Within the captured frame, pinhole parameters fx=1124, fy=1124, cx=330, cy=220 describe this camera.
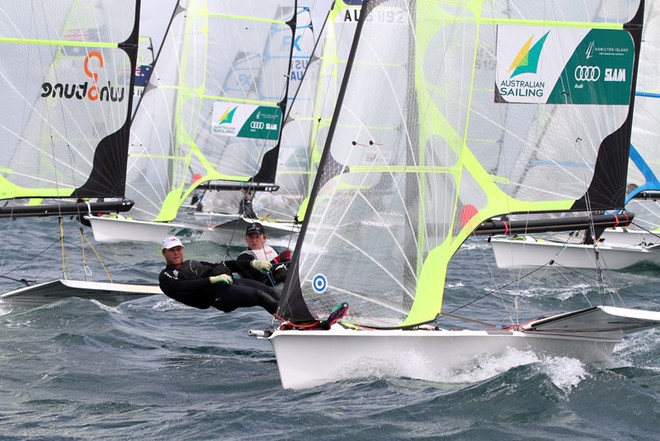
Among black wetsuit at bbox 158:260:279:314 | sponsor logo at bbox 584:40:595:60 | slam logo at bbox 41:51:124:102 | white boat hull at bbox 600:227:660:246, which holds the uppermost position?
sponsor logo at bbox 584:40:595:60

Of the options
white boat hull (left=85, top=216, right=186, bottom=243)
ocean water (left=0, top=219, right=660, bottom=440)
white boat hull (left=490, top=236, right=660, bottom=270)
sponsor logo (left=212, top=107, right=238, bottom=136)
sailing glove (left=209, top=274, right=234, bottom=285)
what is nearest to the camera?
ocean water (left=0, top=219, right=660, bottom=440)

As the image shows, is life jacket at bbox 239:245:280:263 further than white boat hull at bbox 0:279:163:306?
No

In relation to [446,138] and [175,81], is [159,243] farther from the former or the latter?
[446,138]

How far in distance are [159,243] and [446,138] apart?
11.8 metres

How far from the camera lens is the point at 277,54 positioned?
2316 centimetres

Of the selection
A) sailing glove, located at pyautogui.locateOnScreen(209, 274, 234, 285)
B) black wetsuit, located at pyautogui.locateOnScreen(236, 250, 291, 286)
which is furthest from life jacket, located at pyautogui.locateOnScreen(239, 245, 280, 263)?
sailing glove, located at pyautogui.locateOnScreen(209, 274, 234, 285)

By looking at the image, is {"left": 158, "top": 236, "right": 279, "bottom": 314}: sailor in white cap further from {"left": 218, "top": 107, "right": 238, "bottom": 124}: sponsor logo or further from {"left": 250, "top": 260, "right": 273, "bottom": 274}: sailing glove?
{"left": 218, "top": 107, "right": 238, "bottom": 124}: sponsor logo

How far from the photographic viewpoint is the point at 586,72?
9.98m

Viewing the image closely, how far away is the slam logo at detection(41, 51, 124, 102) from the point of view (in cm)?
1154

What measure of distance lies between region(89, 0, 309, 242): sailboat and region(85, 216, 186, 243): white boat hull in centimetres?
80

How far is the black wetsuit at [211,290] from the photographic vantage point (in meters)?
8.75

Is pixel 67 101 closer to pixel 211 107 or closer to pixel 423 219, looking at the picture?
pixel 423 219

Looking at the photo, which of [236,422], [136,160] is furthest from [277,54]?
[236,422]

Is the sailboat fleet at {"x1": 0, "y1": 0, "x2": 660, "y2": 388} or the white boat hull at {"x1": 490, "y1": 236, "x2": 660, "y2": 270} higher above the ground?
the sailboat fleet at {"x1": 0, "y1": 0, "x2": 660, "y2": 388}
